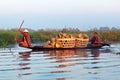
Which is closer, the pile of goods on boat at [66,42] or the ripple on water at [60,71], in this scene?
the ripple on water at [60,71]

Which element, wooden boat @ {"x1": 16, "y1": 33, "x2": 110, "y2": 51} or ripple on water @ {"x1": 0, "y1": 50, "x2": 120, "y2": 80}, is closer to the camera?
ripple on water @ {"x1": 0, "y1": 50, "x2": 120, "y2": 80}

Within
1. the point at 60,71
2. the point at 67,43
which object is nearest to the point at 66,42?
the point at 67,43

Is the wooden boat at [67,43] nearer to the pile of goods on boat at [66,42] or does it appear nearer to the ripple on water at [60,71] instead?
the pile of goods on boat at [66,42]

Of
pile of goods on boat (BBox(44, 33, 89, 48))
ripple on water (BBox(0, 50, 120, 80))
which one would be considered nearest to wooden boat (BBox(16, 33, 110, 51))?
pile of goods on boat (BBox(44, 33, 89, 48))

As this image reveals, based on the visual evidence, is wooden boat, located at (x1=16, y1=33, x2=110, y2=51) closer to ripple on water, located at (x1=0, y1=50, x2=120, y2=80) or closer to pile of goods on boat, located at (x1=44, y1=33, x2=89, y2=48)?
pile of goods on boat, located at (x1=44, y1=33, x2=89, y2=48)

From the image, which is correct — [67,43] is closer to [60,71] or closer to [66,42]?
[66,42]

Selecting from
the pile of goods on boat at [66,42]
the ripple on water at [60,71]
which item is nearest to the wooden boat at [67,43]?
the pile of goods on boat at [66,42]

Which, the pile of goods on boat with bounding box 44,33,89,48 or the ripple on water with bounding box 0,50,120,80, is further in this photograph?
the pile of goods on boat with bounding box 44,33,89,48

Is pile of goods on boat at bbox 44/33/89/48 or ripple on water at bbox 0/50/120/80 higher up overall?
pile of goods on boat at bbox 44/33/89/48

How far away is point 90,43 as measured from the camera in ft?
107

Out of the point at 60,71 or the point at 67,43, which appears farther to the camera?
the point at 67,43

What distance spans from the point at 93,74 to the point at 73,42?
51.6 feet

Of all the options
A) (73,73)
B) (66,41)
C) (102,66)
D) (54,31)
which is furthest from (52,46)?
(54,31)

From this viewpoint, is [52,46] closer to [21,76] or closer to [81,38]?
[81,38]
